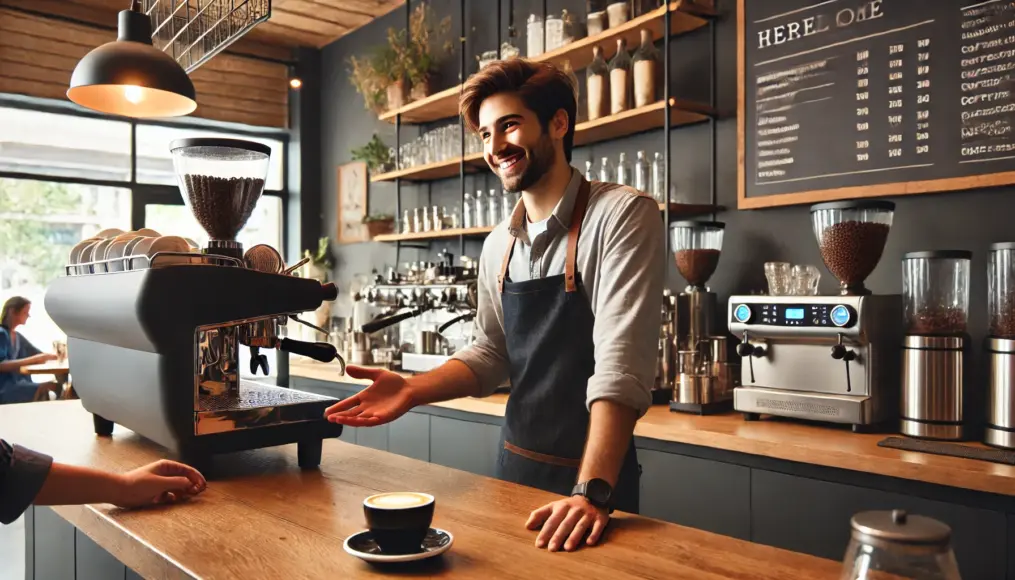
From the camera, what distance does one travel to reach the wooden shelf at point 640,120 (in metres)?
3.00

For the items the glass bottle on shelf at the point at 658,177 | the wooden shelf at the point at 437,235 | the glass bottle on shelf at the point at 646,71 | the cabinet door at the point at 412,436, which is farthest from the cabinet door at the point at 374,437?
the glass bottle on shelf at the point at 646,71

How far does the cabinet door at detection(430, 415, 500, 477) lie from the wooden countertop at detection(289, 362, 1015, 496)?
0.69m

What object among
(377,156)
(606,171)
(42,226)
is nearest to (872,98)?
(606,171)

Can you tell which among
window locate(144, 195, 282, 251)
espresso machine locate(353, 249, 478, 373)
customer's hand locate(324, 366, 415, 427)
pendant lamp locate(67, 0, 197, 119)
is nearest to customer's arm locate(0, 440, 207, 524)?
customer's hand locate(324, 366, 415, 427)

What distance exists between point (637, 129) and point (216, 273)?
91.7 inches

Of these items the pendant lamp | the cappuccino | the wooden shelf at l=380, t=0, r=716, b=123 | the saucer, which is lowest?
the saucer

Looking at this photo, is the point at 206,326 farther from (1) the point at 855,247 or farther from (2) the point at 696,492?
(1) the point at 855,247

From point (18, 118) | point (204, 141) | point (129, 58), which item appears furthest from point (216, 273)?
point (18, 118)

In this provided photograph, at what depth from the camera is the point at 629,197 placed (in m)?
1.66

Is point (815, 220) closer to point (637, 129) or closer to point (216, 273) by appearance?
point (637, 129)

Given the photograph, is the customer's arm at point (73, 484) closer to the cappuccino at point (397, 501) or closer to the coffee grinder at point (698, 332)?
the cappuccino at point (397, 501)

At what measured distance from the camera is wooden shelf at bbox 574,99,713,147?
300 cm

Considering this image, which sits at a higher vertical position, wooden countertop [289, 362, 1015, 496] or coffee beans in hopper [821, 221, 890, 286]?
coffee beans in hopper [821, 221, 890, 286]

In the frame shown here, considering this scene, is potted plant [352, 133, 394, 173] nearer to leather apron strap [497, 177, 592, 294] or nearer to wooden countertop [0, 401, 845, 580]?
leather apron strap [497, 177, 592, 294]
